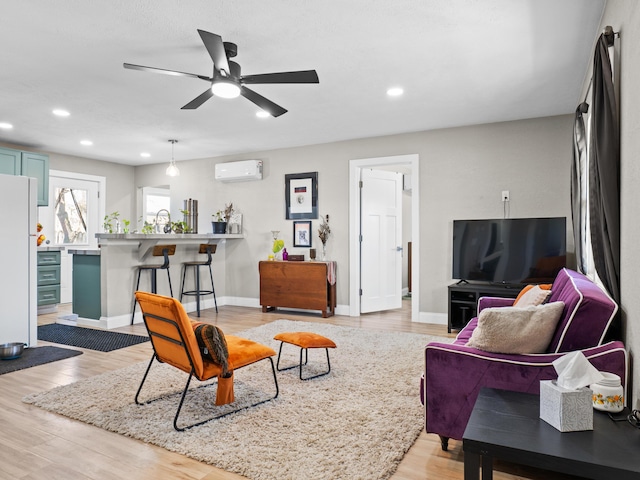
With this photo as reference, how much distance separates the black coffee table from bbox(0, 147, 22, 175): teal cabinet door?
22.4 ft

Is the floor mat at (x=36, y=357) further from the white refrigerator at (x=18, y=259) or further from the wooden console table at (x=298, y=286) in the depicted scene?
the wooden console table at (x=298, y=286)

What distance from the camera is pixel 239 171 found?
6859 mm

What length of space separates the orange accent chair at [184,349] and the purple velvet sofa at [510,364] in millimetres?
1155

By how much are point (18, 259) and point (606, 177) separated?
490 centimetres

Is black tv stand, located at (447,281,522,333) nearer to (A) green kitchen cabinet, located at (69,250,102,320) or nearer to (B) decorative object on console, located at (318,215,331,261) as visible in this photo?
(B) decorative object on console, located at (318,215,331,261)

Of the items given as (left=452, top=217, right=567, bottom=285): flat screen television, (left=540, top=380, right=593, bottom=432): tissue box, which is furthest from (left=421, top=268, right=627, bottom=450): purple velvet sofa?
(left=452, top=217, right=567, bottom=285): flat screen television

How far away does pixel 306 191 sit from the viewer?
6.47m

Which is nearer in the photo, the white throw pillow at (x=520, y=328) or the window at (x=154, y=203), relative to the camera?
the white throw pillow at (x=520, y=328)

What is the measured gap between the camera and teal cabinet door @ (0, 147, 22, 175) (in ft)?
19.7

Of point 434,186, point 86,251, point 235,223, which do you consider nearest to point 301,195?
point 235,223

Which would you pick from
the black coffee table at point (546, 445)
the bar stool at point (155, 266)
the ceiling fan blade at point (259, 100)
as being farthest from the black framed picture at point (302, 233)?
the black coffee table at point (546, 445)

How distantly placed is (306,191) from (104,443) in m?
4.62

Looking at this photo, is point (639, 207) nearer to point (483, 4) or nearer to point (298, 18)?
point (483, 4)

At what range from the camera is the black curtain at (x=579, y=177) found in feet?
11.6
